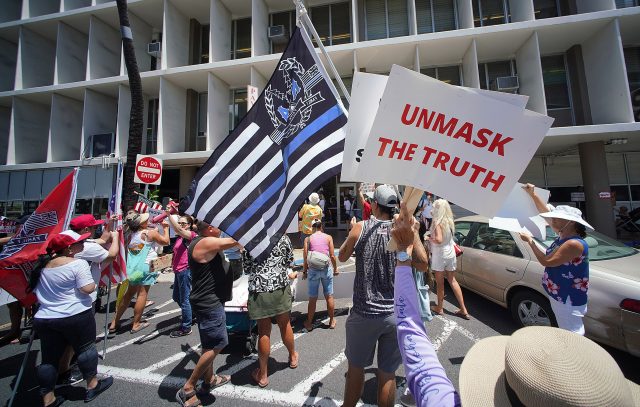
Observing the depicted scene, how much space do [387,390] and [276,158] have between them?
2.04 metres

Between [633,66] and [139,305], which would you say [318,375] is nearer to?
[139,305]

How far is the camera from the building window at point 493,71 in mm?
11789

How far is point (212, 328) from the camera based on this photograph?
2.87 meters

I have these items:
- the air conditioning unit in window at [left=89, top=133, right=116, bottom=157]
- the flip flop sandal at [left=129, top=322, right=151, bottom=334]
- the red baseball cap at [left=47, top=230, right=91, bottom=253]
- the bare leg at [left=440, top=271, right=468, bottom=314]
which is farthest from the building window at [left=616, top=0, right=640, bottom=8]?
the air conditioning unit in window at [left=89, top=133, right=116, bottom=157]

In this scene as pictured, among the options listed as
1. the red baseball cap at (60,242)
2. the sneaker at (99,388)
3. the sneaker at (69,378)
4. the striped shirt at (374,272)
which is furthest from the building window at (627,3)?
the sneaker at (69,378)

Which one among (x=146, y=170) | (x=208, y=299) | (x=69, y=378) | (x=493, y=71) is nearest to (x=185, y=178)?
(x=146, y=170)

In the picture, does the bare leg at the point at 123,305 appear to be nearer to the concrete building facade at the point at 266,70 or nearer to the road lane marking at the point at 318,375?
the road lane marking at the point at 318,375

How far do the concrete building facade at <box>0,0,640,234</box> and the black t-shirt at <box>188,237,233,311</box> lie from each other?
877cm

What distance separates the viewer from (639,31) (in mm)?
10195

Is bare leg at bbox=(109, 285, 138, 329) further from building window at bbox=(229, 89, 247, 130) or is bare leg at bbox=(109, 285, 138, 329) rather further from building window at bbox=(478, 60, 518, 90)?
building window at bbox=(478, 60, 518, 90)

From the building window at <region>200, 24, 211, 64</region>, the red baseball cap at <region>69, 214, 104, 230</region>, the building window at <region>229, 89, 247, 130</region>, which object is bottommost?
the red baseball cap at <region>69, 214, 104, 230</region>

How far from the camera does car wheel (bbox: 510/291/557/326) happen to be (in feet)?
12.2

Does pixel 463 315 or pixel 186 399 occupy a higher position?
pixel 463 315

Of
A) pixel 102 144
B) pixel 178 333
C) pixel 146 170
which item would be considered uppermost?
pixel 102 144
